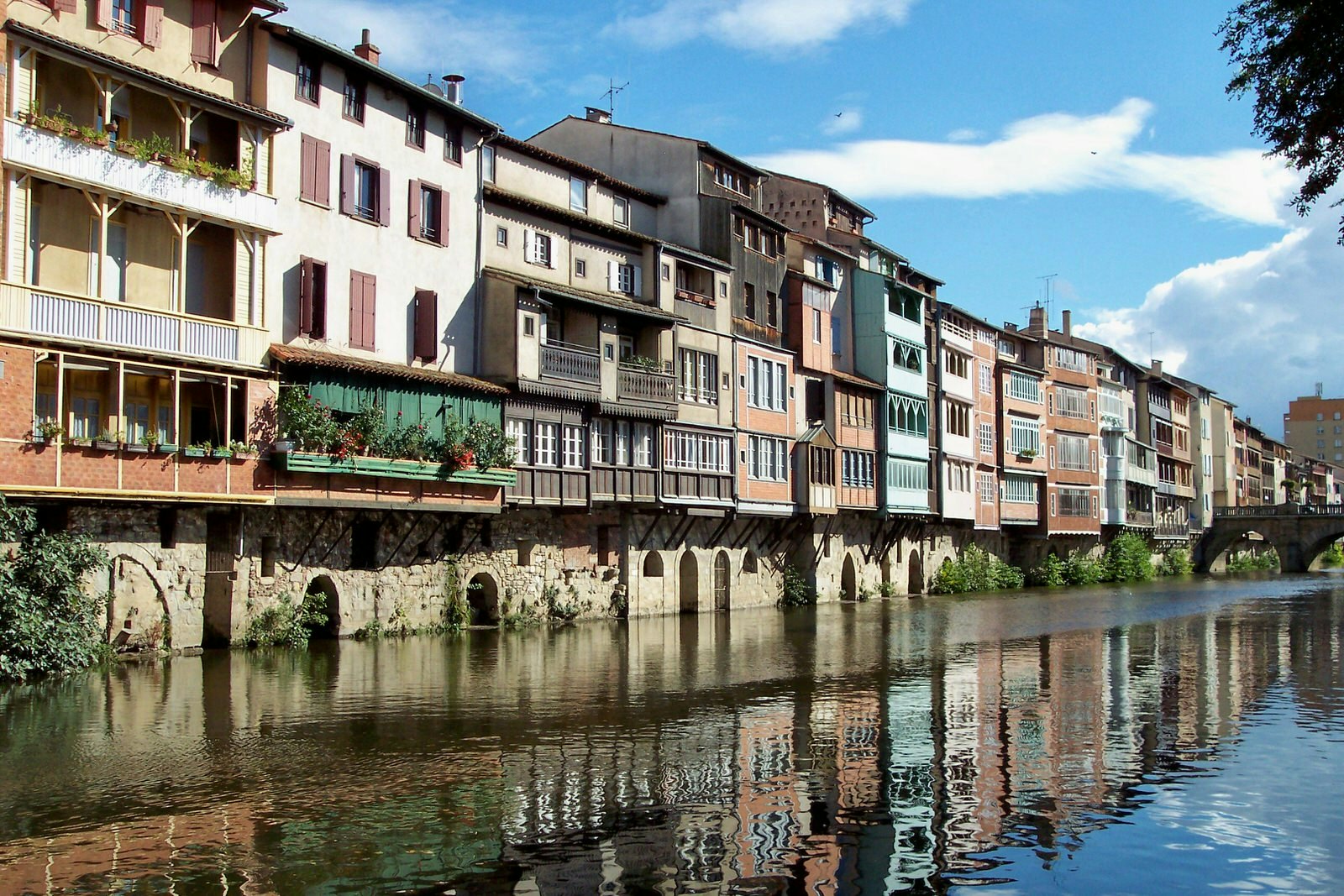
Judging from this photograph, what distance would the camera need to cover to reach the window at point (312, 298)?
34.1 metres

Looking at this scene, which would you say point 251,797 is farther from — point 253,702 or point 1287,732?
point 1287,732

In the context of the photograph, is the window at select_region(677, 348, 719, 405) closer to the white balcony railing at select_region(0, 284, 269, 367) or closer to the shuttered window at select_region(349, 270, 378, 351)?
the shuttered window at select_region(349, 270, 378, 351)

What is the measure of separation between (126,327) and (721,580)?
30.0 meters

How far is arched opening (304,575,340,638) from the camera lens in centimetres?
3516

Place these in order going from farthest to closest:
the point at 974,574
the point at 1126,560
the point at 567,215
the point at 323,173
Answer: the point at 1126,560 → the point at 974,574 → the point at 567,215 → the point at 323,173

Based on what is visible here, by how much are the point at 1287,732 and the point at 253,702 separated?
18.2 meters

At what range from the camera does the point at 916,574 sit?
7275 cm

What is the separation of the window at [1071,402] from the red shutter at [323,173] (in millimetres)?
68068

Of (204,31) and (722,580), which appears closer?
(204,31)

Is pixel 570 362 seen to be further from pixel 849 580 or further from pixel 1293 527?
pixel 1293 527

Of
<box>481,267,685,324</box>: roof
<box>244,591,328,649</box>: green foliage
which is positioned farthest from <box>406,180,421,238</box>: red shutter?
<box>244,591,328,649</box>: green foliage

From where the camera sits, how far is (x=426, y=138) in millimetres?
39188

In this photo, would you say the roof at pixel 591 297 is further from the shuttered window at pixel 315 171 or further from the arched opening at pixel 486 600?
the arched opening at pixel 486 600

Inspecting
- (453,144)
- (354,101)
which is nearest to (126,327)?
(354,101)
